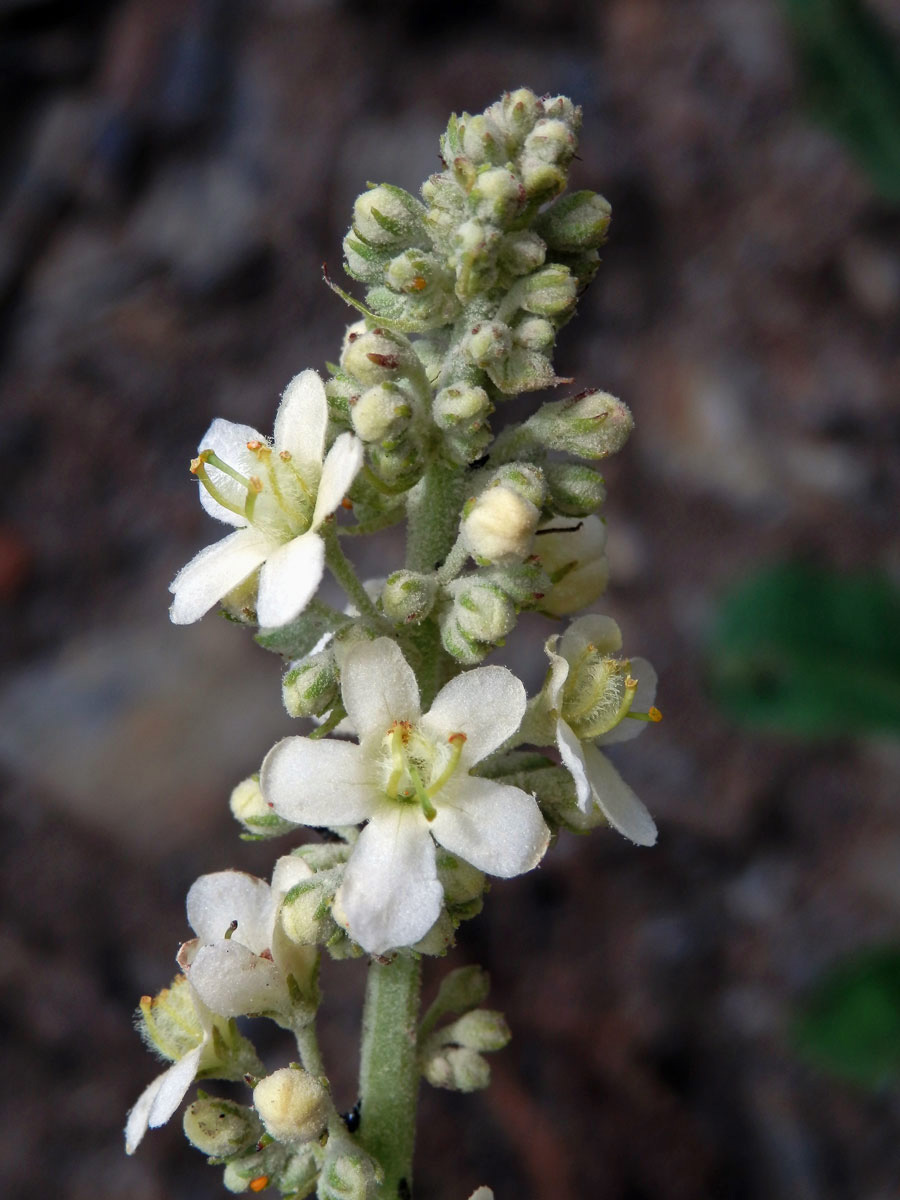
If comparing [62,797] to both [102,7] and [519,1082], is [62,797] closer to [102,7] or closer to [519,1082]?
[519,1082]

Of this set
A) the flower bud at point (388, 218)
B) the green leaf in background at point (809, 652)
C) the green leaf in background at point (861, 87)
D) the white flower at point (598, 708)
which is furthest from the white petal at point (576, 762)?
the green leaf in background at point (861, 87)

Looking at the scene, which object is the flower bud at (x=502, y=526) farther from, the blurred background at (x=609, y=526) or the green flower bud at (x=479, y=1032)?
the blurred background at (x=609, y=526)

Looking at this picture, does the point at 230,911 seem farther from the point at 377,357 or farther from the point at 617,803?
the point at 377,357

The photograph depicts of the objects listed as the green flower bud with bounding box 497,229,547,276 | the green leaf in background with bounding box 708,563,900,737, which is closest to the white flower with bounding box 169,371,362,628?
the green flower bud with bounding box 497,229,547,276

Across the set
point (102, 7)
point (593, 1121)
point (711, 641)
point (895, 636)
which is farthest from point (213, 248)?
point (593, 1121)

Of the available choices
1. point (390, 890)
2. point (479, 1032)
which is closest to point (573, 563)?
point (390, 890)

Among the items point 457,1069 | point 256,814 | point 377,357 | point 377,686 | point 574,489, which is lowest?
point 457,1069

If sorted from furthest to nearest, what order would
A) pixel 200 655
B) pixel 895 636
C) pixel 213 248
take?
pixel 213 248 < pixel 200 655 < pixel 895 636
